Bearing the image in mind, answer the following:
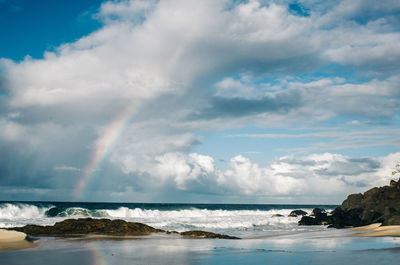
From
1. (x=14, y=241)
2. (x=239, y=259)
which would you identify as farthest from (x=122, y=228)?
(x=239, y=259)

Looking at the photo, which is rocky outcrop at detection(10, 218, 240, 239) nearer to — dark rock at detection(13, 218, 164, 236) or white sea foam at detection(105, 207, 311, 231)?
dark rock at detection(13, 218, 164, 236)

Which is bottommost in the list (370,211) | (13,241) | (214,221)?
(214,221)

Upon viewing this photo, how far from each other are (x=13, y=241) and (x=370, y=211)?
1425 inches

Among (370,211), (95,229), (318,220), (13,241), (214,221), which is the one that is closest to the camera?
(13,241)

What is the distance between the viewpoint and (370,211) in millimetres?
40062

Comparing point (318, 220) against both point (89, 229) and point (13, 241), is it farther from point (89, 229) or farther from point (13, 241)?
point (13, 241)

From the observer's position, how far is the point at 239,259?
1112 cm

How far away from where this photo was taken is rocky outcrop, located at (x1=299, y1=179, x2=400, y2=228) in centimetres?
3756

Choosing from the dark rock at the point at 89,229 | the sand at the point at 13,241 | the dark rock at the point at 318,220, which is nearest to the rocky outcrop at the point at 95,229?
the dark rock at the point at 89,229

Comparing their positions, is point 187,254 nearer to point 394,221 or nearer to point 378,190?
point 394,221

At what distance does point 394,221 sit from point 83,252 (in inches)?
955

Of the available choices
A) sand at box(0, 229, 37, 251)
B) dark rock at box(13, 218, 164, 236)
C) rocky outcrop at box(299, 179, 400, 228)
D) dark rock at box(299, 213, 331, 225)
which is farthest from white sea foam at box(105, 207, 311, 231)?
sand at box(0, 229, 37, 251)

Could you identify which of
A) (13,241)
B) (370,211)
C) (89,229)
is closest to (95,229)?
(89,229)

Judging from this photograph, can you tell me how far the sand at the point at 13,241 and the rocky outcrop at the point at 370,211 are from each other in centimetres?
2999
